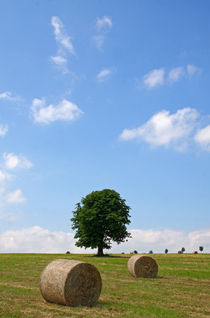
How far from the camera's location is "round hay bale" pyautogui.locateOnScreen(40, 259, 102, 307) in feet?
43.5

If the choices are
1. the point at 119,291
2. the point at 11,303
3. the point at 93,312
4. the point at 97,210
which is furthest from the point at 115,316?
the point at 97,210

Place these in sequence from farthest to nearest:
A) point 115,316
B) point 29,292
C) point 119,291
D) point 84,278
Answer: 1. point 119,291
2. point 29,292
3. point 84,278
4. point 115,316

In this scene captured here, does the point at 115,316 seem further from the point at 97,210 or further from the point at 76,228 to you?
the point at 76,228

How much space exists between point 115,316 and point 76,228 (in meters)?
51.1

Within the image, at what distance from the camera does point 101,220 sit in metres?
57.4

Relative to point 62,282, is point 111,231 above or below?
above

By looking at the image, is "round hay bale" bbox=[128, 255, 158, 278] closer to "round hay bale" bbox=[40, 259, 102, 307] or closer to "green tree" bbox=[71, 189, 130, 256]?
"round hay bale" bbox=[40, 259, 102, 307]

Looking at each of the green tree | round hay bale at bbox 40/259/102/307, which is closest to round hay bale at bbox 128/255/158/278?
round hay bale at bbox 40/259/102/307

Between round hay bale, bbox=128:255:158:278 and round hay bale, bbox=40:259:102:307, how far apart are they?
1152cm

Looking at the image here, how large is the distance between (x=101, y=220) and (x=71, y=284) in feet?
145

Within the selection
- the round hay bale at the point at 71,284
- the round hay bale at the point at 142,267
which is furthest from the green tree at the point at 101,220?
the round hay bale at the point at 71,284

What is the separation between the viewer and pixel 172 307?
519 inches

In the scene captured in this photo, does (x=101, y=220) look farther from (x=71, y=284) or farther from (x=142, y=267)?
(x=71, y=284)

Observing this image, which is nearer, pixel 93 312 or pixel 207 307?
pixel 93 312
